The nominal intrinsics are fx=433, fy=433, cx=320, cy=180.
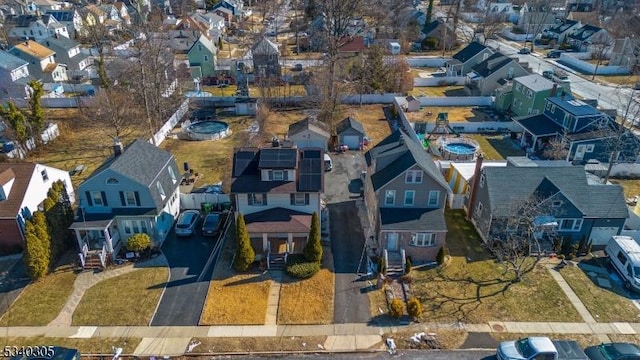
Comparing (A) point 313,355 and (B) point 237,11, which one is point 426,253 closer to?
(A) point 313,355

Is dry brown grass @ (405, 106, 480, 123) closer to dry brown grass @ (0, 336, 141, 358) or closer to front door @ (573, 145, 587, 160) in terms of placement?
front door @ (573, 145, 587, 160)

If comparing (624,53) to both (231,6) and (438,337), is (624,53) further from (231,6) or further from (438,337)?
(231,6)

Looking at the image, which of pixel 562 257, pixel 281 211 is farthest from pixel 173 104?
pixel 562 257

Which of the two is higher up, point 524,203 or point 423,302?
point 524,203

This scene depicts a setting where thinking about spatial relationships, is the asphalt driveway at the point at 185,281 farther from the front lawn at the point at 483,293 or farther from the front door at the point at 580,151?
the front door at the point at 580,151

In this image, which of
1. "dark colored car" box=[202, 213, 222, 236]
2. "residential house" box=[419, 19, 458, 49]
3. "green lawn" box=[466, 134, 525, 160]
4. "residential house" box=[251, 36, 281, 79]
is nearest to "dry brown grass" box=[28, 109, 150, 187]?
"dark colored car" box=[202, 213, 222, 236]

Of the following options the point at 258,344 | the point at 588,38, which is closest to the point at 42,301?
the point at 258,344
